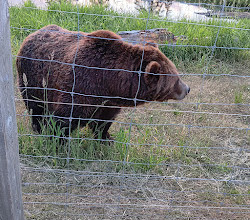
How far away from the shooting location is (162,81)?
2.87 metres

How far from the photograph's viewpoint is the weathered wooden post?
1.59 m

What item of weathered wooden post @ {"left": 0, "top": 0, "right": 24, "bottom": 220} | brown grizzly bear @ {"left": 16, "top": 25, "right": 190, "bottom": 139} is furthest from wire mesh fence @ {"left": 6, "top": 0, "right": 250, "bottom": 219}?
weathered wooden post @ {"left": 0, "top": 0, "right": 24, "bottom": 220}

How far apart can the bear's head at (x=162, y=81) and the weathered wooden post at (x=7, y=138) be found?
4.27ft

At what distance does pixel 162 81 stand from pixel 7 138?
1578 mm

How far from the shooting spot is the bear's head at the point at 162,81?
8.78ft

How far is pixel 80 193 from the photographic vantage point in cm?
270

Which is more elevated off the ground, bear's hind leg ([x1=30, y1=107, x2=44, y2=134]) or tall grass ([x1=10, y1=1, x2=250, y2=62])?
tall grass ([x1=10, y1=1, x2=250, y2=62])

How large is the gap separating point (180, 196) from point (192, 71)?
2882 mm

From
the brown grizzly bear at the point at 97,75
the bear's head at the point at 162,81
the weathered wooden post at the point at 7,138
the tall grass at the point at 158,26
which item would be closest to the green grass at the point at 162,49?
the tall grass at the point at 158,26

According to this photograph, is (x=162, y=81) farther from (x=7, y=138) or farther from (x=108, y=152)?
(x=7, y=138)

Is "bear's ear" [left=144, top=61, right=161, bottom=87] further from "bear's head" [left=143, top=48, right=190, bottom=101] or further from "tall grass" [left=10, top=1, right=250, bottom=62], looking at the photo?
"tall grass" [left=10, top=1, right=250, bottom=62]

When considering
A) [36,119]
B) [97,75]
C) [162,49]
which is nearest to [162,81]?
[97,75]

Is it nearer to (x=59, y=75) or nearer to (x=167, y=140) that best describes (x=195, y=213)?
(x=167, y=140)

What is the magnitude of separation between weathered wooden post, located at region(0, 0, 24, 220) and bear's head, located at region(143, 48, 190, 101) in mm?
1300
